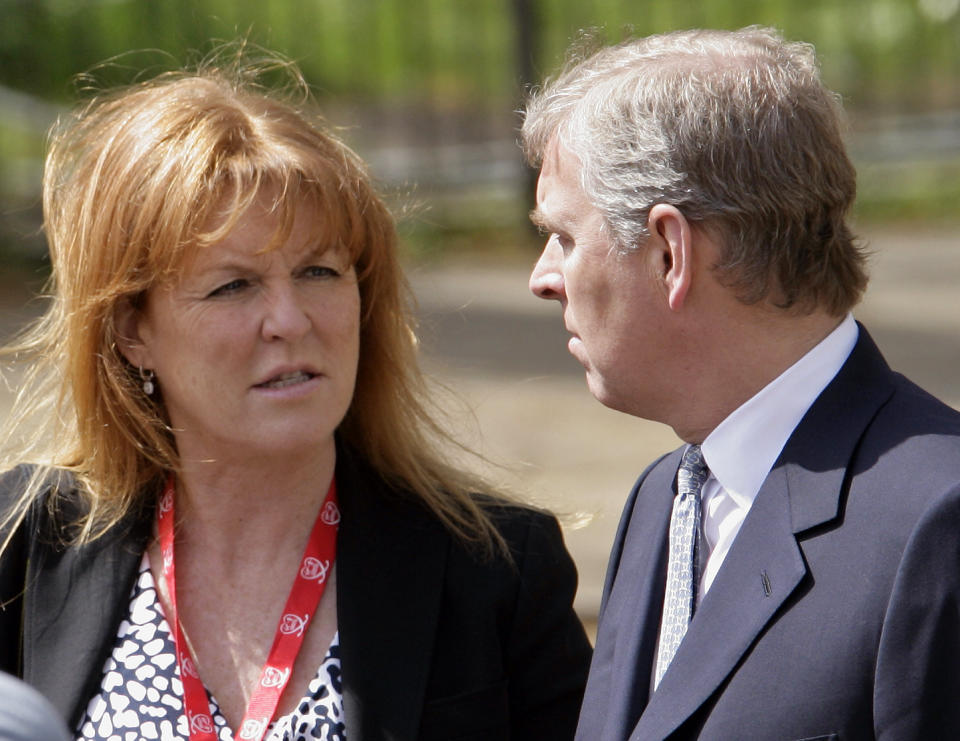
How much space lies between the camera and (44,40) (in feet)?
33.5

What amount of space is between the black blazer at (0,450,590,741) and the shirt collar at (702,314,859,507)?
0.70 metres

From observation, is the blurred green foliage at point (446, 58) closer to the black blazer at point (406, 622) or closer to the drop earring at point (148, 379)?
the drop earring at point (148, 379)

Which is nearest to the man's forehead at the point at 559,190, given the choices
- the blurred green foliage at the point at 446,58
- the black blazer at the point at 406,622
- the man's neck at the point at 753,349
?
the man's neck at the point at 753,349

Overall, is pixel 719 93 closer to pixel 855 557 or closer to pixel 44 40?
pixel 855 557

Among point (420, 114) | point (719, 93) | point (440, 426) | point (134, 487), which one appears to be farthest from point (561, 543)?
point (420, 114)

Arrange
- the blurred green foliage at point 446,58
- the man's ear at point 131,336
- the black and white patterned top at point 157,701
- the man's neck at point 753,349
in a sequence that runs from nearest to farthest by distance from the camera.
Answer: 1. the man's neck at point 753,349
2. the black and white patterned top at point 157,701
3. the man's ear at point 131,336
4. the blurred green foliage at point 446,58

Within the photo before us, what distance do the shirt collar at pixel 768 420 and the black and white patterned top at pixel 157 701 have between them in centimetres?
87

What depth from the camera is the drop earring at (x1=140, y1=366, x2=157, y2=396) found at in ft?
8.78

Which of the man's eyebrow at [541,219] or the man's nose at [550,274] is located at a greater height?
the man's eyebrow at [541,219]

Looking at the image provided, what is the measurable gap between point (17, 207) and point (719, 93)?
8078mm

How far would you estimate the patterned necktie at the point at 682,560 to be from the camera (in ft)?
6.51

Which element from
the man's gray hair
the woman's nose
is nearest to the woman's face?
the woman's nose

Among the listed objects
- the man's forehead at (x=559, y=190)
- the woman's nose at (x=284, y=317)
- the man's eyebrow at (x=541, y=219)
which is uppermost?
the man's forehead at (x=559, y=190)

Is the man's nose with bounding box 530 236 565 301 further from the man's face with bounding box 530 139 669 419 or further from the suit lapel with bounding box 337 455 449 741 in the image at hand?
the suit lapel with bounding box 337 455 449 741
